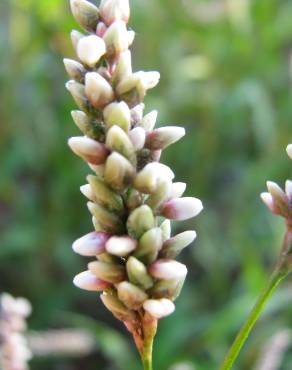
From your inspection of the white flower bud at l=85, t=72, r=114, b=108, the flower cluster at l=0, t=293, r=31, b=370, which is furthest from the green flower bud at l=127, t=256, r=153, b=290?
the flower cluster at l=0, t=293, r=31, b=370

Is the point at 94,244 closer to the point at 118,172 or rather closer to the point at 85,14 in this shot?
the point at 118,172

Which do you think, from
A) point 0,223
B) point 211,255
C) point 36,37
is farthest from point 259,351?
point 36,37

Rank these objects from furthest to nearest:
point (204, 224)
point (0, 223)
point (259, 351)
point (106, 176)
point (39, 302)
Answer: point (0, 223) < point (204, 224) < point (39, 302) < point (259, 351) < point (106, 176)

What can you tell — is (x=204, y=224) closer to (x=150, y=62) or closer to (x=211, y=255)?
(x=211, y=255)

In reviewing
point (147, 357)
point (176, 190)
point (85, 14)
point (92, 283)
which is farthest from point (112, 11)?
point (147, 357)

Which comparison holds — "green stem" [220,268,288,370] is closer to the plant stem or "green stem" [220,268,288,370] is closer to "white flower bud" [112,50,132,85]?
the plant stem

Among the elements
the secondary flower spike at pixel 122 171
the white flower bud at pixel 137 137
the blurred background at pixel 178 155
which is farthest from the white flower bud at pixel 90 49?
the blurred background at pixel 178 155
